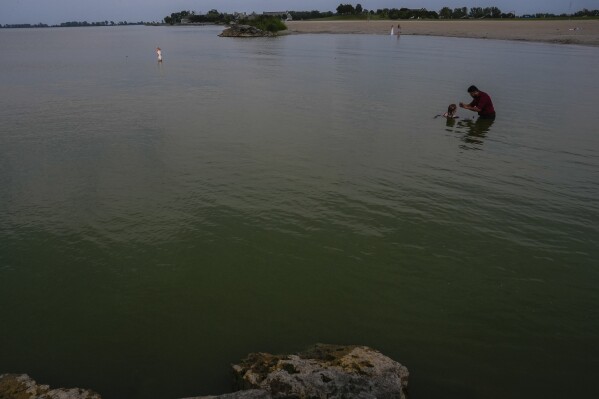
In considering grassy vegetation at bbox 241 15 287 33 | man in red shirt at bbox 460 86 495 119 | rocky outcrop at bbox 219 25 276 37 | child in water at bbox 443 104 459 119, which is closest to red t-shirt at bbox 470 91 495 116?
man in red shirt at bbox 460 86 495 119

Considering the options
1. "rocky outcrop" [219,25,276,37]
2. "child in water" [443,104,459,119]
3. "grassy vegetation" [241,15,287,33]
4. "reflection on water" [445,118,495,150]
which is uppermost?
"grassy vegetation" [241,15,287,33]

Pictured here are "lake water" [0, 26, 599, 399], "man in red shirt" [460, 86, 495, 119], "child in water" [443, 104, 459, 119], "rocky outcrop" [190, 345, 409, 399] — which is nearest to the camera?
"rocky outcrop" [190, 345, 409, 399]

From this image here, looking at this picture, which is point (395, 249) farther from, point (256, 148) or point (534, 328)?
point (256, 148)

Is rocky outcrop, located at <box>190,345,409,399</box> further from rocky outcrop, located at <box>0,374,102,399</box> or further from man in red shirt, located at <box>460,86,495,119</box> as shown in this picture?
man in red shirt, located at <box>460,86,495,119</box>

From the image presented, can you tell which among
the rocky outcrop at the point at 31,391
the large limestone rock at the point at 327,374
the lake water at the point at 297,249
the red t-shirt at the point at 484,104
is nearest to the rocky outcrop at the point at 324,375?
the large limestone rock at the point at 327,374

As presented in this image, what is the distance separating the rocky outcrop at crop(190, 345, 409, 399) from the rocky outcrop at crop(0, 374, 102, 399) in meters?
2.17

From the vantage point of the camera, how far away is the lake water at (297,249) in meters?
7.21

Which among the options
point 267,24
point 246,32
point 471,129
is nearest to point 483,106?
point 471,129

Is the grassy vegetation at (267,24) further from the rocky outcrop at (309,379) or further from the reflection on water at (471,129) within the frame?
the rocky outcrop at (309,379)

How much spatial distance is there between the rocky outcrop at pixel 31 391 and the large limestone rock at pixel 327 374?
2163mm

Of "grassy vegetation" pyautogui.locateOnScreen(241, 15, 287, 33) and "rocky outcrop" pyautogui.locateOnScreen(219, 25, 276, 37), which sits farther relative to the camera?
"grassy vegetation" pyautogui.locateOnScreen(241, 15, 287, 33)

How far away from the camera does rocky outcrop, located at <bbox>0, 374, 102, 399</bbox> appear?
230 inches

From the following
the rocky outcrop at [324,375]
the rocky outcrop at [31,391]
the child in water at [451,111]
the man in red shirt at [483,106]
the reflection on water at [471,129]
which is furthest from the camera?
the child in water at [451,111]

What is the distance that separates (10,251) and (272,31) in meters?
134
